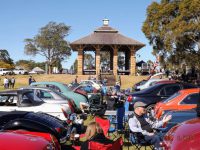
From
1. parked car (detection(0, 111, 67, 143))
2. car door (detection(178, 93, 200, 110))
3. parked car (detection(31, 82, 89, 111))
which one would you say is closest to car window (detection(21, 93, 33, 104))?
parked car (detection(0, 111, 67, 143))

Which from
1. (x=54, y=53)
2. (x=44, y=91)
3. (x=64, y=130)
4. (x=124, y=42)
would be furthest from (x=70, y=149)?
(x=54, y=53)

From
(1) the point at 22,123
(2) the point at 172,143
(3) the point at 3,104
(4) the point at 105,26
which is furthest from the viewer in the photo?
(4) the point at 105,26

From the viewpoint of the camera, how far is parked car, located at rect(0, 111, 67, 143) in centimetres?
916

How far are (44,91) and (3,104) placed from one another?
337 centimetres

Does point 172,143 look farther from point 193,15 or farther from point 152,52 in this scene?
point 152,52

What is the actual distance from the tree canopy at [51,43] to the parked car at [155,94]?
78.7 m

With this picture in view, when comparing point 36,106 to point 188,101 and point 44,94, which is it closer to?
point 44,94

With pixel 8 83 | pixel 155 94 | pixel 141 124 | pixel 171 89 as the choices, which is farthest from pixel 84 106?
pixel 8 83

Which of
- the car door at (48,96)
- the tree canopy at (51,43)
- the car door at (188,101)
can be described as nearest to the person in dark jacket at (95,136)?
the car door at (188,101)

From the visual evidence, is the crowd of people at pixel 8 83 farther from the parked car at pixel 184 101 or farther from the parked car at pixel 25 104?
the parked car at pixel 184 101

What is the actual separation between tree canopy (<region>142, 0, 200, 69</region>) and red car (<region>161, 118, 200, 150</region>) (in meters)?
35.6

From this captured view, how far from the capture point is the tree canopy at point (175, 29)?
4128 centimetres

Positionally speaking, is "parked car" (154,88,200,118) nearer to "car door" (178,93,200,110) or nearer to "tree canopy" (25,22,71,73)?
"car door" (178,93,200,110)

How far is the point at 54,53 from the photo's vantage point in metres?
97.5
